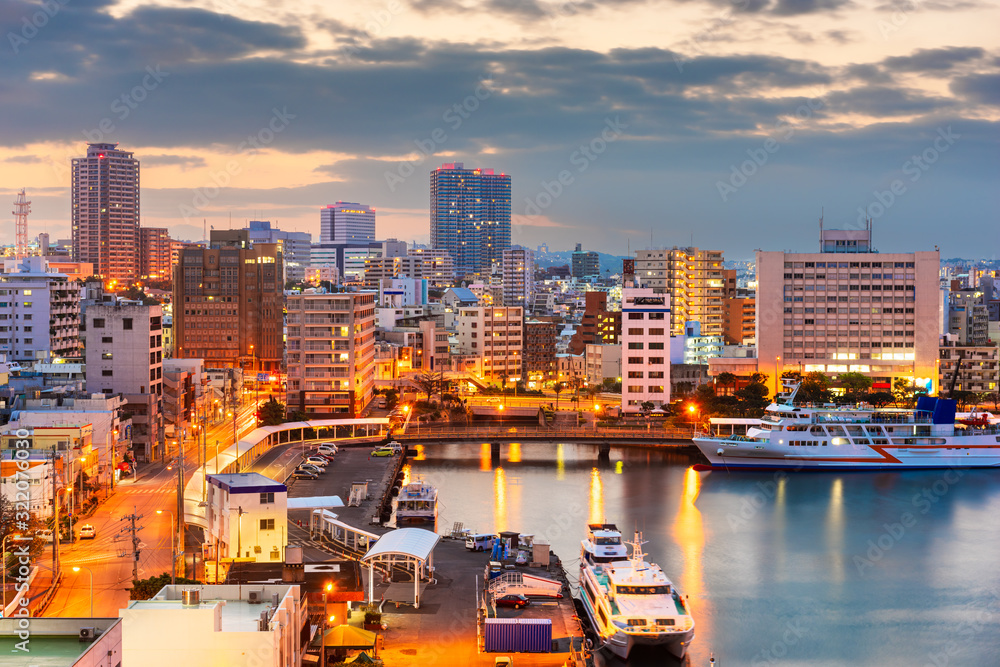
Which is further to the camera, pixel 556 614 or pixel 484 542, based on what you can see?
pixel 484 542

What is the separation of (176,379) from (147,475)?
6.83 metres

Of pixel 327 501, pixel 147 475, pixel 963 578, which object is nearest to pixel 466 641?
pixel 327 501

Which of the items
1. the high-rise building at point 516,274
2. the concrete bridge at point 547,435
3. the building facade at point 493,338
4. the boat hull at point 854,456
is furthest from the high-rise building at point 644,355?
the high-rise building at point 516,274

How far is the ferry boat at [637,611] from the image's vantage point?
15.5 meters

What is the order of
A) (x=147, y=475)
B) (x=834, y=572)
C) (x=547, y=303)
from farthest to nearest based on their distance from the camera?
(x=547, y=303) → (x=147, y=475) → (x=834, y=572)

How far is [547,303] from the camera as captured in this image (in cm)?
9850

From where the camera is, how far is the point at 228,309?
183 feet

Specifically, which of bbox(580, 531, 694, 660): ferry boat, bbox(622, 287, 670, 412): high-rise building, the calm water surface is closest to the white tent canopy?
bbox(580, 531, 694, 660): ferry boat

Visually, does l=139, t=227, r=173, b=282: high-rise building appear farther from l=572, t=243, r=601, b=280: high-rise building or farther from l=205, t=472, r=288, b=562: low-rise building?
l=205, t=472, r=288, b=562: low-rise building

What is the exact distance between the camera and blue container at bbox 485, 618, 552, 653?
44.3ft

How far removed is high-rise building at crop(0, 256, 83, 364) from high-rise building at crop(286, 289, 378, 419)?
963 centimetres

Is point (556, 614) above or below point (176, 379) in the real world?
below

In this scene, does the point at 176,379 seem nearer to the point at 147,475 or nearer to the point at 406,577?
the point at 147,475

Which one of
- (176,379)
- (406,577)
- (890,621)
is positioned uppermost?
(176,379)
